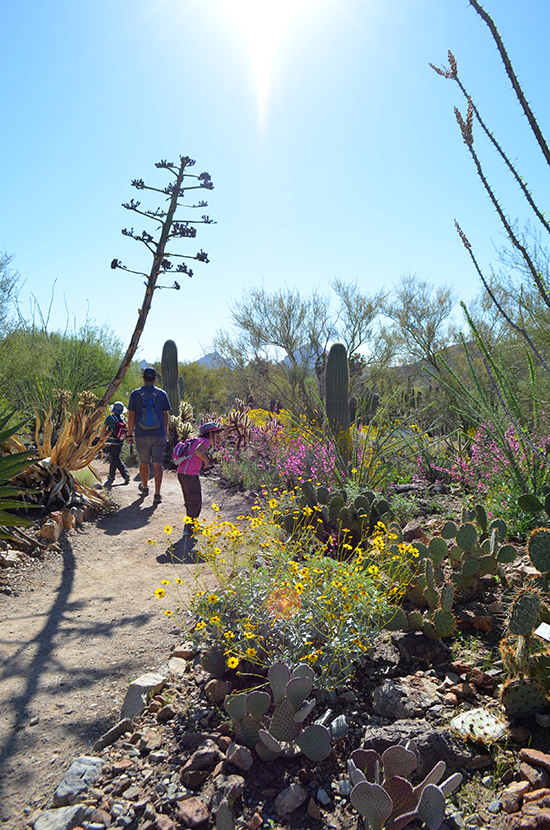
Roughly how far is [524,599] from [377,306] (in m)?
19.8

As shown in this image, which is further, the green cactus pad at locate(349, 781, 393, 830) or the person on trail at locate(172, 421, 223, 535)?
the person on trail at locate(172, 421, 223, 535)

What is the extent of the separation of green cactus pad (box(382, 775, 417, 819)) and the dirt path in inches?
54.1

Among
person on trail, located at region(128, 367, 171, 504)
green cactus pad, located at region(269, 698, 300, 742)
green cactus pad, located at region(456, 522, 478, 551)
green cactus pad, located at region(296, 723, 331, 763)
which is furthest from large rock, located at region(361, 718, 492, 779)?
person on trail, located at region(128, 367, 171, 504)

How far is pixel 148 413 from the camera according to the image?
23.0 ft

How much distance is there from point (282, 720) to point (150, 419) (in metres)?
5.39

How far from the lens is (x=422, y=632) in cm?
285

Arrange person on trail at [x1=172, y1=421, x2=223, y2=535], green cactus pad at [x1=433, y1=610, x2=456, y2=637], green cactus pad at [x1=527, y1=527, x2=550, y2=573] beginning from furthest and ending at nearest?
person on trail at [x1=172, y1=421, x2=223, y2=535]
green cactus pad at [x1=527, y1=527, x2=550, y2=573]
green cactus pad at [x1=433, y1=610, x2=456, y2=637]

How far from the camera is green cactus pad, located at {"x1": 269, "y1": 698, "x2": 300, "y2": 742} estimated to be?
2.08 meters

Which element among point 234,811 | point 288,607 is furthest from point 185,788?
point 288,607

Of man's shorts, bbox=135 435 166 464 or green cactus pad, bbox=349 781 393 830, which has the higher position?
man's shorts, bbox=135 435 166 464

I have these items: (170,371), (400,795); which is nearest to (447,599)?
(400,795)

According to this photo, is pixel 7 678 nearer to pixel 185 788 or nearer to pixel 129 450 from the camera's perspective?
pixel 185 788

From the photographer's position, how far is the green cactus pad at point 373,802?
157 centimetres

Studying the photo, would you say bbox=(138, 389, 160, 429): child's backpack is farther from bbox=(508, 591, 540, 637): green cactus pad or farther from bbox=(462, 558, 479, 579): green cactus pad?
bbox=(508, 591, 540, 637): green cactus pad
